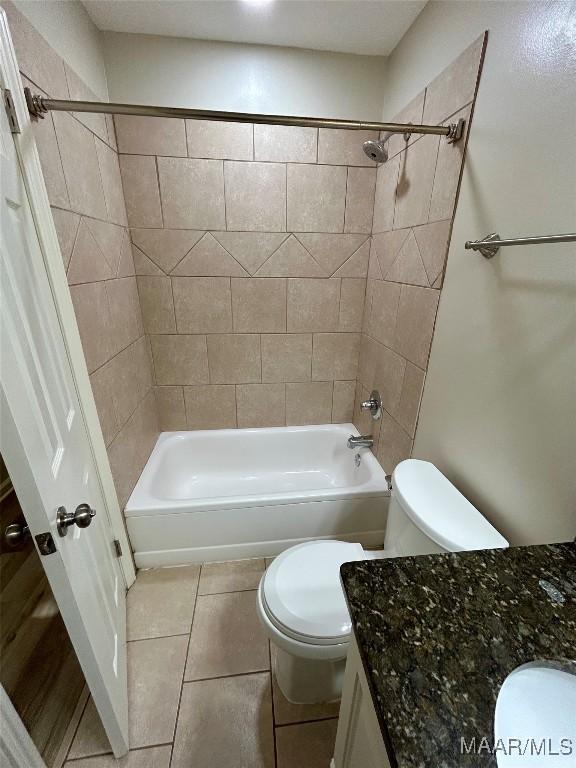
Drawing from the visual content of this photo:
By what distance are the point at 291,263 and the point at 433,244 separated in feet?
2.81

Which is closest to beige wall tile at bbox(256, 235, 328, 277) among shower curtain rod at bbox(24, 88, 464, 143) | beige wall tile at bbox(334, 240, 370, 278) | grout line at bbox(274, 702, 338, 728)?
beige wall tile at bbox(334, 240, 370, 278)

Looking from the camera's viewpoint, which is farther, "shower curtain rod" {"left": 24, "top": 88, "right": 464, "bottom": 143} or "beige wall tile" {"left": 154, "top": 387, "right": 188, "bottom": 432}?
"beige wall tile" {"left": 154, "top": 387, "right": 188, "bottom": 432}

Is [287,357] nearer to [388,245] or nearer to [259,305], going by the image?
[259,305]

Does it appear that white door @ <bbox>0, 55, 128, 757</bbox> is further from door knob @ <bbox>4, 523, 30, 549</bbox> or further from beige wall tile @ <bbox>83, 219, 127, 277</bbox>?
beige wall tile @ <bbox>83, 219, 127, 277</bbox>

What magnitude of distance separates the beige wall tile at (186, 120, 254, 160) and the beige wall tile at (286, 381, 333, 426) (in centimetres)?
133

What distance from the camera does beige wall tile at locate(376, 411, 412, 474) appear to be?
1565 millimetres

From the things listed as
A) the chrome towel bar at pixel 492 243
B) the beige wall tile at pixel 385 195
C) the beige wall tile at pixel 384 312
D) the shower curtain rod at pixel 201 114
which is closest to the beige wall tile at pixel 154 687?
the beige wall tile at pixel 384 312

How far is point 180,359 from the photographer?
79.8 inches

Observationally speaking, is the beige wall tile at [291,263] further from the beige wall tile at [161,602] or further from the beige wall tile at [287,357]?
the beige wall tile at [161,602]

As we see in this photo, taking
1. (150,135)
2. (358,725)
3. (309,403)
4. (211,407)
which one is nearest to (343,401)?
(309,403)

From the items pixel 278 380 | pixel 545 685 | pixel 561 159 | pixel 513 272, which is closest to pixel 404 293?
pixel 513 272

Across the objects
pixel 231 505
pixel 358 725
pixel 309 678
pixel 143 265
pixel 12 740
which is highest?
pixel 143 265

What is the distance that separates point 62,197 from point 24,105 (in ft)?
0.82

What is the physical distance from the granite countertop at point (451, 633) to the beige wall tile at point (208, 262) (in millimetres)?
1667
